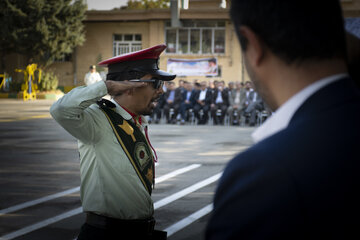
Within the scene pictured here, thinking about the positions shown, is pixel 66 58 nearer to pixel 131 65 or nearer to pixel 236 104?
pixel 236 104

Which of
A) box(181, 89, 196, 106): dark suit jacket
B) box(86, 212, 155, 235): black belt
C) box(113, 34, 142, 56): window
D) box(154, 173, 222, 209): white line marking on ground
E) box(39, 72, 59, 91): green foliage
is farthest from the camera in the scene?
box(113, 34, 142, 56): window

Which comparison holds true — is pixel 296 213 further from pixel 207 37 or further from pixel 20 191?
pixel 207 37

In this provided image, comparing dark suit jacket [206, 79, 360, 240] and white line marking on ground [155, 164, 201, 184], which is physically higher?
dark suit jacket [206, 79, 360, 240]

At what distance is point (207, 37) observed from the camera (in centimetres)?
3706

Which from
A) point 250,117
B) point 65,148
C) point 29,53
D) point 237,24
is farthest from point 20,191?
point 29,53

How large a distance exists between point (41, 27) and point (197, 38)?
11.2m

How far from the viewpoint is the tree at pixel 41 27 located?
114 ft

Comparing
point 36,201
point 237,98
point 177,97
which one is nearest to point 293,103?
point 36,201

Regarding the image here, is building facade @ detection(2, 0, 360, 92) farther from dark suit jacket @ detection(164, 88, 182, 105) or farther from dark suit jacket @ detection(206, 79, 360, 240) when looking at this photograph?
dark suit jacket @ detection(206, 79, 360, 240)

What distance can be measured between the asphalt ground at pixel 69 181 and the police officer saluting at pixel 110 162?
2626 mm

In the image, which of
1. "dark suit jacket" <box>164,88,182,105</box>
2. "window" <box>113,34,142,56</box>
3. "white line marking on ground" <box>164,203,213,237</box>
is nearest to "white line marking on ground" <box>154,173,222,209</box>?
"white line marking on ground" <box>164,203,213,237</box>

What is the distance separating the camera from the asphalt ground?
5.92 m

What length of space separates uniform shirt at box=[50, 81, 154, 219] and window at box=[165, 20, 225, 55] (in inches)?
1337

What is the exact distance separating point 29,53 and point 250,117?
2205cm
